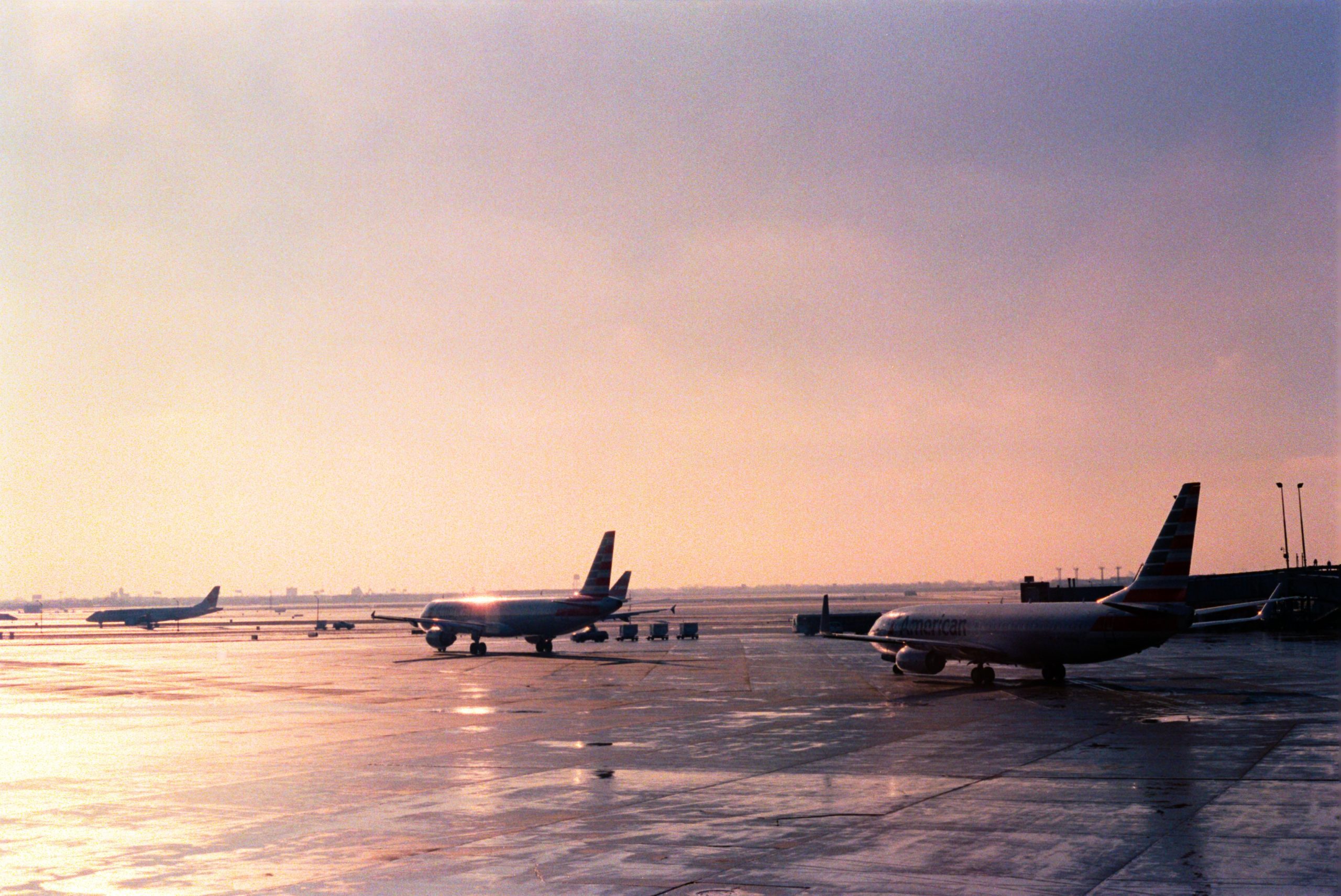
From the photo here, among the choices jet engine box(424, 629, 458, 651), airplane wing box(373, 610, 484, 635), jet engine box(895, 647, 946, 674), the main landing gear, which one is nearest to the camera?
the main landing gear

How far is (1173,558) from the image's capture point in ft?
135

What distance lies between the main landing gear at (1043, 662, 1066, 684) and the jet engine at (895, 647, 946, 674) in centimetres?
431

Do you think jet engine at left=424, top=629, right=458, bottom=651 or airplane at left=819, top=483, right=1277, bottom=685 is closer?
airplane at left=819, top=483, right=1277, bottom=685

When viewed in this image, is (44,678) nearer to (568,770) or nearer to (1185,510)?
(568,770)

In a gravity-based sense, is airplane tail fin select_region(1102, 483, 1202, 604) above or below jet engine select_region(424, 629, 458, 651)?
above

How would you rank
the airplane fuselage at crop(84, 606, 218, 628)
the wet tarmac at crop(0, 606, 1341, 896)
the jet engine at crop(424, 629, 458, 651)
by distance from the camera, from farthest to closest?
the airplane fuselage at crop(84, 606, 218, 628)
the jet engine at crop(424, 629, 458, 651)
the wet tarmac at crop(0, 606, 1341, 896)

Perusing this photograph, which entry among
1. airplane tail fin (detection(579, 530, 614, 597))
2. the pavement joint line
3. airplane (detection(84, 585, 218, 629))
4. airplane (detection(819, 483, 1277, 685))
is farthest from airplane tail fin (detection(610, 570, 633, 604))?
airplane (detection(84, 585, 218, 629))

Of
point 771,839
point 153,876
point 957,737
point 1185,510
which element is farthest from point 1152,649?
point 153,876

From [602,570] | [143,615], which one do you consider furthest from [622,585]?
[143,615]

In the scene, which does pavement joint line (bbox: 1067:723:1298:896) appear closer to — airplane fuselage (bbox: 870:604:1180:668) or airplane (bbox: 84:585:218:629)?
airplane fuselage (bbox: 870:604:1180:668)

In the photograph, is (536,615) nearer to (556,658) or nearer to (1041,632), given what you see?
(556,658)

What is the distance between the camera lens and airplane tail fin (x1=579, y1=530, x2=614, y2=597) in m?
79.1

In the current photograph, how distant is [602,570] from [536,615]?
5692 millimetres

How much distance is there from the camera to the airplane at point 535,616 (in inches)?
3061
